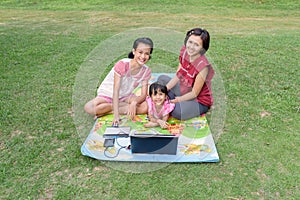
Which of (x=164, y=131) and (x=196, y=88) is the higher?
(x=196, y=88)

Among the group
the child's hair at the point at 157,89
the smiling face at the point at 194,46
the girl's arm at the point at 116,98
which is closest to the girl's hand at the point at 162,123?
the child's hair at the point at 157,89

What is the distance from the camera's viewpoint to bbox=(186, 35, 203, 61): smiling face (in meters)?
2.79

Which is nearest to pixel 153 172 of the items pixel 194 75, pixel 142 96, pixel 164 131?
pixel 164 131

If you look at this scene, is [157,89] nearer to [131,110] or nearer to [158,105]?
[158,105]

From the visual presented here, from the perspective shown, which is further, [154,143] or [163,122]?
[163,122]

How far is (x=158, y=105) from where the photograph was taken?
2.88 m

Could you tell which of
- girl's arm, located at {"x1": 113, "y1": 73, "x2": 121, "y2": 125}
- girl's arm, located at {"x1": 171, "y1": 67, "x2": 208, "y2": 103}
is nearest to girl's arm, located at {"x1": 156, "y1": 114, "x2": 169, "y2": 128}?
girl's arm, located at {"x1": 171, "y1": 67, "x2": 208, "y2": 103}

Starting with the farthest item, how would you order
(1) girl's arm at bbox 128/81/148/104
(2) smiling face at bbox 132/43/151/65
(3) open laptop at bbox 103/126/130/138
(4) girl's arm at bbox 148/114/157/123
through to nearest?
(1) girl's arm at bbox 128/81/148/104, (4) girl's arm at bbox 148/114/157/123, (2) smiling face at bbox 132/43/151/65, (3) open laptop at bbox 103/126/130/138

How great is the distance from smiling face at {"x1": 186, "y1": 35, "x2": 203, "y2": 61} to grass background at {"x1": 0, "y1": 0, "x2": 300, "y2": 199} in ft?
2.33

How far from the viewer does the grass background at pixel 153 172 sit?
213 cm

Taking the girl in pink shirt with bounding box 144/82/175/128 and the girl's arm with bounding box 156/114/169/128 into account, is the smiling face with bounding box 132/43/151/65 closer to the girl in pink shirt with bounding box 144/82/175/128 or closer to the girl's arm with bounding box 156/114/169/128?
the girl in pink shirt with bounding box 144/82/175/128

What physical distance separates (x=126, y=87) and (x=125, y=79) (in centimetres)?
10

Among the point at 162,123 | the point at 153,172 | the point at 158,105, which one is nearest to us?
the point at 153,172

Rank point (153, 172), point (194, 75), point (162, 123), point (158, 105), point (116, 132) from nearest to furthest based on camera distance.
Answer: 1. point (153, 172)
2. point (116, 132)
3. point (162, 123)
4. point (158, 105)
5. point (194, 75)
